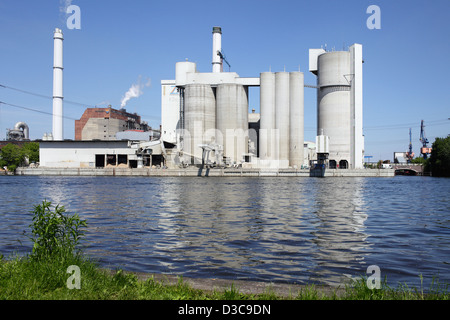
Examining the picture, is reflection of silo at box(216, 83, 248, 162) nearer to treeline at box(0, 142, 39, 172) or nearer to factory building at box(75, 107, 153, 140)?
factory building at box(75, 107, 153, 140)

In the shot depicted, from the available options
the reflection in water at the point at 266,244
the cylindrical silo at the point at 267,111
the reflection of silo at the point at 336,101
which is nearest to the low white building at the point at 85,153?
the cylindrical silo at the point at 267,111

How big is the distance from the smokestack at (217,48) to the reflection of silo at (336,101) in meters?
35.5

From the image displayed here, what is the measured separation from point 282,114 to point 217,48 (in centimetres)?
3928

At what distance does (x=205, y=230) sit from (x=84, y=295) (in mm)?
11932

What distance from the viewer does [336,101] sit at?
395ft

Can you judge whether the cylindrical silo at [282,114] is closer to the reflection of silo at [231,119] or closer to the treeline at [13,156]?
the reflection of silo at [231,119]

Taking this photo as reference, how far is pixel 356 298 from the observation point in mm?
7137

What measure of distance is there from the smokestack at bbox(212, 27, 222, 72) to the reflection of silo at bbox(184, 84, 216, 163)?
650 inches

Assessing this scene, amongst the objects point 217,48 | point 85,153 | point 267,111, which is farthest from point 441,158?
point 85,153

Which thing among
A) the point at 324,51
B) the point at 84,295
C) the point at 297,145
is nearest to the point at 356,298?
the point at 84,295

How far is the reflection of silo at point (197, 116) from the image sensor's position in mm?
124750

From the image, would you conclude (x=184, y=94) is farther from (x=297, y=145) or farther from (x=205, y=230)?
(x=205, y=230)

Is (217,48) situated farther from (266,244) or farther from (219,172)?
(266,244)

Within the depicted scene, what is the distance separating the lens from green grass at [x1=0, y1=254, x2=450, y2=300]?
7.03m
